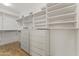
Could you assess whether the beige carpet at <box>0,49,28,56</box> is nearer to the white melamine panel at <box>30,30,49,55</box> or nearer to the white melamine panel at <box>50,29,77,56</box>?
the white melamine panel at <box>30,30,49,55</box>

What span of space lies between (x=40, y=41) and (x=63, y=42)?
0.34 m

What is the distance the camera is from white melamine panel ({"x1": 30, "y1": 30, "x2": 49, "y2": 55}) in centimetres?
137

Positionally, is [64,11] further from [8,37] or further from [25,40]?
[8,37]

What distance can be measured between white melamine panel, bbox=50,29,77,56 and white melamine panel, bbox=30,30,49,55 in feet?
0.24

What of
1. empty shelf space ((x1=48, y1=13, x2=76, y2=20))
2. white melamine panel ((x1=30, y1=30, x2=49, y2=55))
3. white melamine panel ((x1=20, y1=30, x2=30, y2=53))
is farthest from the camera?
Answer: white melamine panel ((x1=20, y1=30, x2=30, y2=53))

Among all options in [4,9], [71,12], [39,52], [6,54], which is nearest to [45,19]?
[71,12]

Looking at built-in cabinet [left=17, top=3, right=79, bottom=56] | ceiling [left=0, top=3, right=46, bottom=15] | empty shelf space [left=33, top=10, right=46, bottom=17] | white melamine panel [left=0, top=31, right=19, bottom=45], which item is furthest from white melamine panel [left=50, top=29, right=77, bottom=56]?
white melamine panel [left=0, top=31, right=19, bottom=45]

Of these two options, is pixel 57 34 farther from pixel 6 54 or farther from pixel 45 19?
pixel 6 54

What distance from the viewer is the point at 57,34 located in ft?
4.43

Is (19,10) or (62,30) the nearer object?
(62,30)

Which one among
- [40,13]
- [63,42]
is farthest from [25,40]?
[63,42]

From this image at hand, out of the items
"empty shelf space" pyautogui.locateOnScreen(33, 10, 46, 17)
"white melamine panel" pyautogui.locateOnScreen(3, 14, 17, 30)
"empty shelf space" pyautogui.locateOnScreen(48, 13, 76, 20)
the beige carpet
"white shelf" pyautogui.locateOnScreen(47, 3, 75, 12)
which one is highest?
"white shelf" pyautogui.locateOnScreen(47, 3, 75, 12)

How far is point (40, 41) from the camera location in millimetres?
1403

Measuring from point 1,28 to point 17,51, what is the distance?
1.42ft
